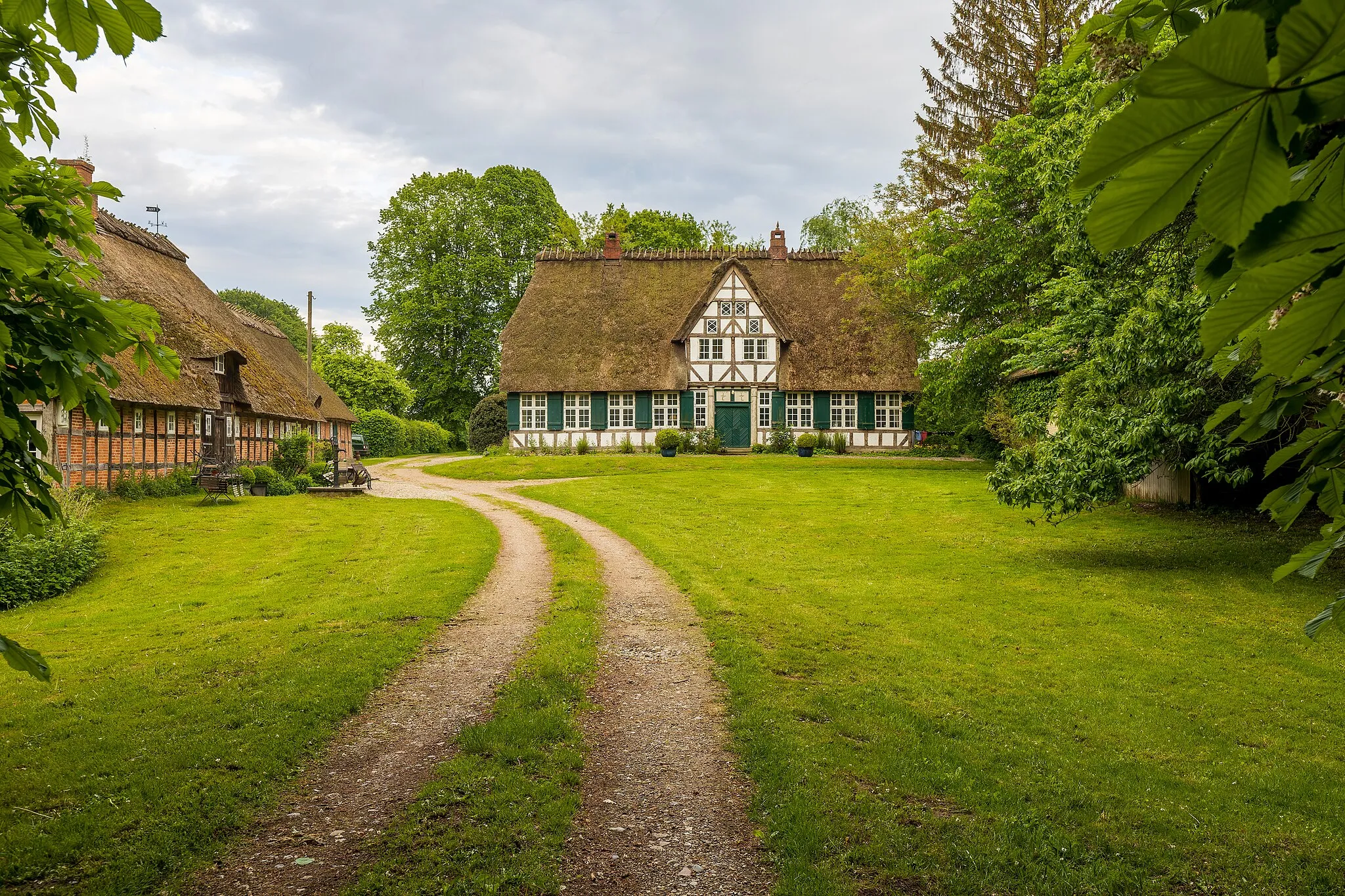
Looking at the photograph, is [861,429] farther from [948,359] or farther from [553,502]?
[553,502]

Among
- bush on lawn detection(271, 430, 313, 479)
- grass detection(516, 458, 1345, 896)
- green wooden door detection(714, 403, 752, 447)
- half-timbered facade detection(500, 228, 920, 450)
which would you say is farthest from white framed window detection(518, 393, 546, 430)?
grass detection(516, 458, 1345, 896)

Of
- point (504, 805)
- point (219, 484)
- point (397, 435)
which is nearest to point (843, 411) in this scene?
point (219, 484)

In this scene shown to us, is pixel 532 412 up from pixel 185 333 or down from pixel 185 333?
down

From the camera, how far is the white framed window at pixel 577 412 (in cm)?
3897

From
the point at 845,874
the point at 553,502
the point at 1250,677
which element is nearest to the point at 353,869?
the point at 845,874

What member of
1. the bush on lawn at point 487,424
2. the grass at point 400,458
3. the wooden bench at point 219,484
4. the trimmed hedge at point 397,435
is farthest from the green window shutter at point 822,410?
the wooden bench at point 219,484

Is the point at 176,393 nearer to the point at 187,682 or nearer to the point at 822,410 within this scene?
the point at 187,682

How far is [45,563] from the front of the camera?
14.8 m

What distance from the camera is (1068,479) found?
1351cm

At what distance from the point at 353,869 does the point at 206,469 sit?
84.0 ft

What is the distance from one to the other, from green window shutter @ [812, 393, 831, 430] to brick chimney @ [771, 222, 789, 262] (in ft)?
28.2

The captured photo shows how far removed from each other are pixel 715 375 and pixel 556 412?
8.24 meters

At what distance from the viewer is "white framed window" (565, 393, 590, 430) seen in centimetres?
3897

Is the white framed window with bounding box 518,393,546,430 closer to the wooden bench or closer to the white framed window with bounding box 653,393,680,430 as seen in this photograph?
the white framed window with bounding box 653,393,680,430
